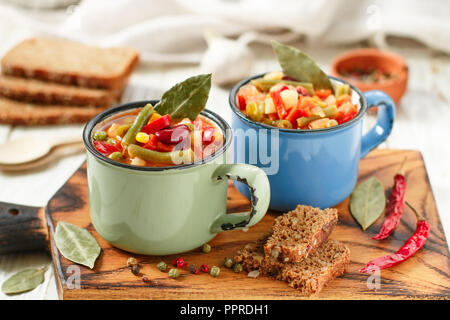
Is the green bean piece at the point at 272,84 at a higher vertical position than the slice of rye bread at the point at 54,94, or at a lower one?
higher

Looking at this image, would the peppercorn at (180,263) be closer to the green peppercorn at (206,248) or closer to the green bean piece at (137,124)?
the green peppercorn at (206,248)

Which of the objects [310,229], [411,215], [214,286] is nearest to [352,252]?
[310,229]

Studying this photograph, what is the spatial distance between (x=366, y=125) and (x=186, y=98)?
1.95 meters

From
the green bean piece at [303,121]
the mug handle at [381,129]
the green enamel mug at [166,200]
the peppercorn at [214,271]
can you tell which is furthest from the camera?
the mug handle at [381,129]

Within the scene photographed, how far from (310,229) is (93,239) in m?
0.86

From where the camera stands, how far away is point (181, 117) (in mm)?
2256

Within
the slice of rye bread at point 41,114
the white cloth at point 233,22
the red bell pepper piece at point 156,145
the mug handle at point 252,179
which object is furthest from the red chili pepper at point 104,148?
the white cloth at point 233,22

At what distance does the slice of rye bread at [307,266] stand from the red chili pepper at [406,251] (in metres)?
0.10

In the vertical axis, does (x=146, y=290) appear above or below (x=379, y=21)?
below

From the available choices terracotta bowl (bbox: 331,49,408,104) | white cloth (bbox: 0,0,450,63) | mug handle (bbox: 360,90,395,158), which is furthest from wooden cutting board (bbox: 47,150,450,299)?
white cloth (bbox: 0,0,450,63)

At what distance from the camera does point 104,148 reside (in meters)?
2.13

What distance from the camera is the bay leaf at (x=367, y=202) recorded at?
247cm

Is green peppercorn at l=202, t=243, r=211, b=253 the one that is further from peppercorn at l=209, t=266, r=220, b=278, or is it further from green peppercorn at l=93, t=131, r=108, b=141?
green peppercorn at l=93, t=131, r=108, b=141

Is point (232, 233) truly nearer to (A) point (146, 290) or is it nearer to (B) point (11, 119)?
(A) point (146, 290)
